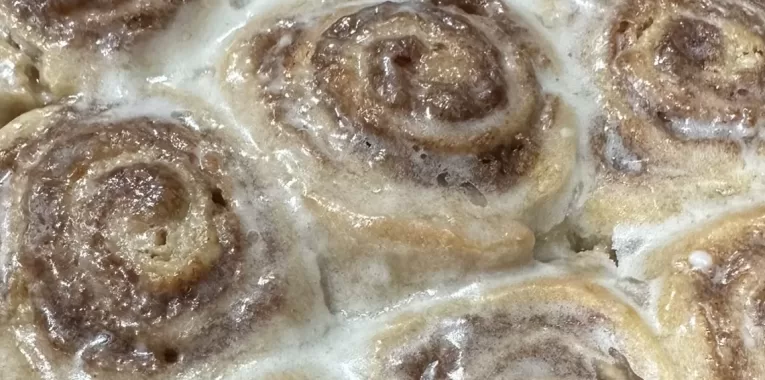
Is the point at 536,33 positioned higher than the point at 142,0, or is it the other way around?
the point at 142,0

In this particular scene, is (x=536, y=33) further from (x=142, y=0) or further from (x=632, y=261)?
(x=142, y=0)

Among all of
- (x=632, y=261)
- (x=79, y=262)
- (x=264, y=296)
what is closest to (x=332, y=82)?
(x=264, y=296)

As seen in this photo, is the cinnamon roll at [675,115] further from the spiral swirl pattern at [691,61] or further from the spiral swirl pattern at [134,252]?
the spiral swirl pattern at [134,252]

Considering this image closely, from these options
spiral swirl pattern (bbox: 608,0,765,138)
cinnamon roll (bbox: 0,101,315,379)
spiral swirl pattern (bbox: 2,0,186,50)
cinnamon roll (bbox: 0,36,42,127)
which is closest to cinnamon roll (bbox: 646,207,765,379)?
spiral swirl pattern (bbox: 608,0,765,138)

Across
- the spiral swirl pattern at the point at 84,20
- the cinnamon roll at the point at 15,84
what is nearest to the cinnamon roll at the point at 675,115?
the spiral swirl pattern at the point at 84,20

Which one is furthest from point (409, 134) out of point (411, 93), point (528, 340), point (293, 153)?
point (528, 340)

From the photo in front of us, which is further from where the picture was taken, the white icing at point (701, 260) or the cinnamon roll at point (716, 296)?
the white icing at point (701, 260)
